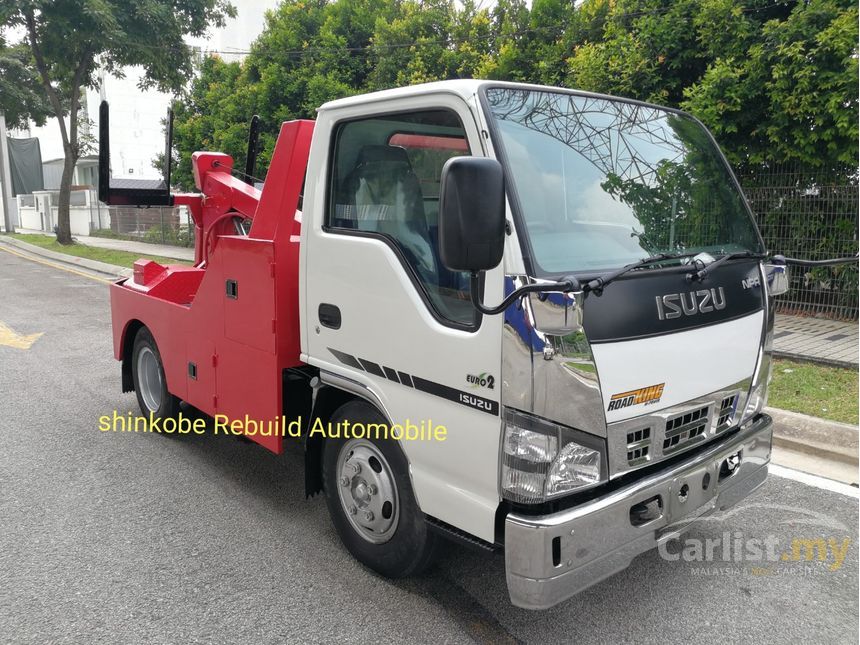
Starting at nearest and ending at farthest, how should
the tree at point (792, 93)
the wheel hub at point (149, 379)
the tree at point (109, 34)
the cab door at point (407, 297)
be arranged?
1. the cab door at point (407, 297)
2. the wheel hub at point (149, 379)
3. the tree at point (792, 93)
4. the tree at point (109, 34)

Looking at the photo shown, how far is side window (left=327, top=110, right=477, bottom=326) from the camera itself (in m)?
2.79

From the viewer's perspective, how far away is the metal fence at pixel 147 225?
23.7 m

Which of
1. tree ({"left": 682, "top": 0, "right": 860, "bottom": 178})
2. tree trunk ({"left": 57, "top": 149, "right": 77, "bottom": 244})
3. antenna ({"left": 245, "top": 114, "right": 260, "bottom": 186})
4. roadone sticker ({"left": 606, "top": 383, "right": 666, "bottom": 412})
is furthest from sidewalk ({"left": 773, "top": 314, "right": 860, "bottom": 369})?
tree trunk ({"left": 57, "top": 149, "right": 77, "bottom": 244})

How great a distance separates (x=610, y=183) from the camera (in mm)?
2924

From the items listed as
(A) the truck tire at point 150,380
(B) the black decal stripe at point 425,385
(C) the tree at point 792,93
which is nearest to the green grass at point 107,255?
(A) the truck tire at point 150,380

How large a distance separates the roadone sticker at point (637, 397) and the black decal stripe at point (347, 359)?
119 centimetres

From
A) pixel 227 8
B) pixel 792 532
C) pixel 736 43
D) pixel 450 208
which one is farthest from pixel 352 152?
pixel 227 8

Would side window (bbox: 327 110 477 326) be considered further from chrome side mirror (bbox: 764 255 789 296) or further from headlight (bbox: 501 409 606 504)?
chrome side mirror (bbox: 764 255 789 296)

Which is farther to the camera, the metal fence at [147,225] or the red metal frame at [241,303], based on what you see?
the metal fence at [147,225]

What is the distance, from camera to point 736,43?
874 cm

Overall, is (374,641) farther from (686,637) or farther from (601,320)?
(601,320)

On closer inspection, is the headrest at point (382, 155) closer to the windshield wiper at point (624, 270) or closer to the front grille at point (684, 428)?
the windshield wiper at point (624, 270)

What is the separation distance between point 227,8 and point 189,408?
2016 centimetres

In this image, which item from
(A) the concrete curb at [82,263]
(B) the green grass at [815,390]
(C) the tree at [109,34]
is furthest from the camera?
(C) the tree at [109,34]
